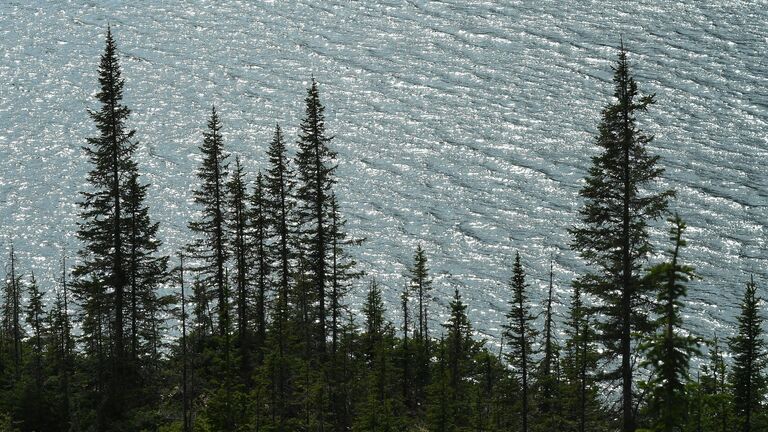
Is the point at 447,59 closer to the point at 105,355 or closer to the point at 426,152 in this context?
the point at 426,152

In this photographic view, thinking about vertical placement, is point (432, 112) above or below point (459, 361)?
above

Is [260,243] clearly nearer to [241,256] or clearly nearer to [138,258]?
[241,256]

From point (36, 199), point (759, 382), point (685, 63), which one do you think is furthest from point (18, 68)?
point (759, 382)

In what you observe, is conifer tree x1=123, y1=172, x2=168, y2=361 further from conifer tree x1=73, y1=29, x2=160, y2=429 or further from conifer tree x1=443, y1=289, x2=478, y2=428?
conifer tree x1=443, y1=289, x2=478, y2=428

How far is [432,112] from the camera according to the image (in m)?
110

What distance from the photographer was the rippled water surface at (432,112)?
285 feet

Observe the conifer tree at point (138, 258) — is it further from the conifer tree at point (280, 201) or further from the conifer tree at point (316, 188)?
the conifer tree at point (316, 188)

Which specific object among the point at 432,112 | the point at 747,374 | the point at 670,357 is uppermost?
the point at 432,112

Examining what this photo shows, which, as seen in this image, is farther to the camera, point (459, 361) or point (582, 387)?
point (459, 361)

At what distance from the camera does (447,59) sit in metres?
122

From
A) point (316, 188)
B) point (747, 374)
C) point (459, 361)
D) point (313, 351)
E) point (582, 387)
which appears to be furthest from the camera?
point (459, 361)

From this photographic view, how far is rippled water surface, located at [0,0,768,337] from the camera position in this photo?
86.8 meters

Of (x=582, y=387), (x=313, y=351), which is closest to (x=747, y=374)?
(x=582, y=387)

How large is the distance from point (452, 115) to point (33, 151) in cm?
4520
